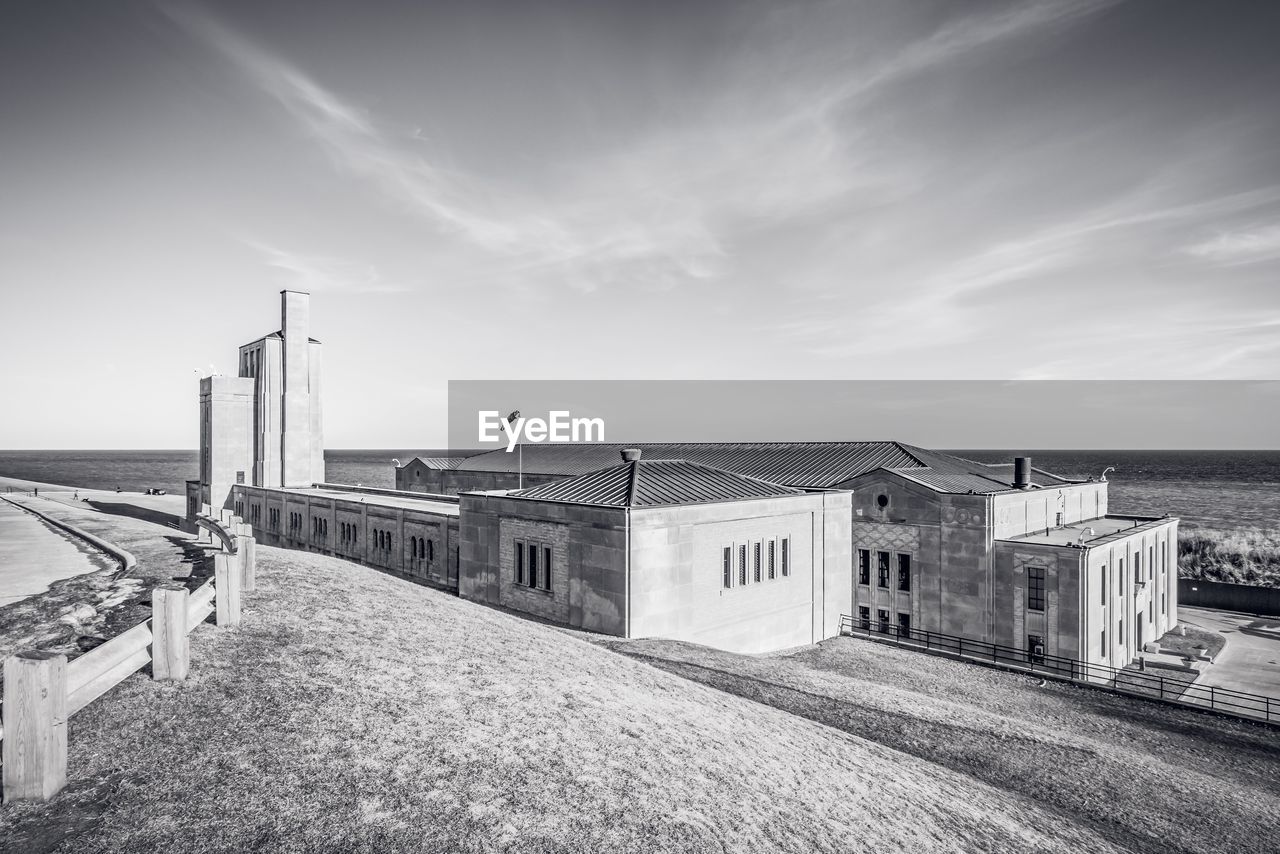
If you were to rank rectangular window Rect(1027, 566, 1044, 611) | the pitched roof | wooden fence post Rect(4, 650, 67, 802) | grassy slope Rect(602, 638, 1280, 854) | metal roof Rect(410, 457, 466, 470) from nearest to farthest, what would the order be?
wooden fence post Rect(4, 650, 67, 802)
grassy slope Rect(602, 638, 1280, 854)
the pitched roof
rectangular window Rect(1027, 566, 1044, 611)
metal roof Rect(410, 457, 466, 470)

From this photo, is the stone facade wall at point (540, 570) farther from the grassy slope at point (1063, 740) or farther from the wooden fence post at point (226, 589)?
the wooden fence post at point (226, 589)

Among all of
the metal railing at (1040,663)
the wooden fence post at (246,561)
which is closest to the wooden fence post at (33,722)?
the wooden fence post at (246,561)

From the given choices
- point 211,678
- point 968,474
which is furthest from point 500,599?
point 968,474

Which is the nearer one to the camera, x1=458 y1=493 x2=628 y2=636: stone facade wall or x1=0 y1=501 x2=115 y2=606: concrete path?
x1=0 y1=501 x2=115 y2=606: concrete path

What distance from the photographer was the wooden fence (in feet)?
23.7

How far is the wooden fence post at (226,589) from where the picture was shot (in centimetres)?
1312

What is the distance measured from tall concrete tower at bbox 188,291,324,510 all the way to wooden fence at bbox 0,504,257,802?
172ft

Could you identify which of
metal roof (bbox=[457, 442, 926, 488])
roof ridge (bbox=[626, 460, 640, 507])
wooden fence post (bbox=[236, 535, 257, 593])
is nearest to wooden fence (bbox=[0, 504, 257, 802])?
wooden fence post (bbox=[236, 535, 257, 593])

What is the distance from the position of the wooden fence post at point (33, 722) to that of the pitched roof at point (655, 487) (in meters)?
18.5

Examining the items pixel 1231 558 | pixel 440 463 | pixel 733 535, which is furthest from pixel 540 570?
pixel 1231 558

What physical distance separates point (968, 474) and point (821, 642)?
21.9 meters

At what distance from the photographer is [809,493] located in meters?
32.9

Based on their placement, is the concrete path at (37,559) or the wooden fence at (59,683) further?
the concrete path at (37,559)

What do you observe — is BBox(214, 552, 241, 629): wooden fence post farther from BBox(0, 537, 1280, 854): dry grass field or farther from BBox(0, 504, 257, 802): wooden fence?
BBox(0, 504, 257, 802): wooden fence
